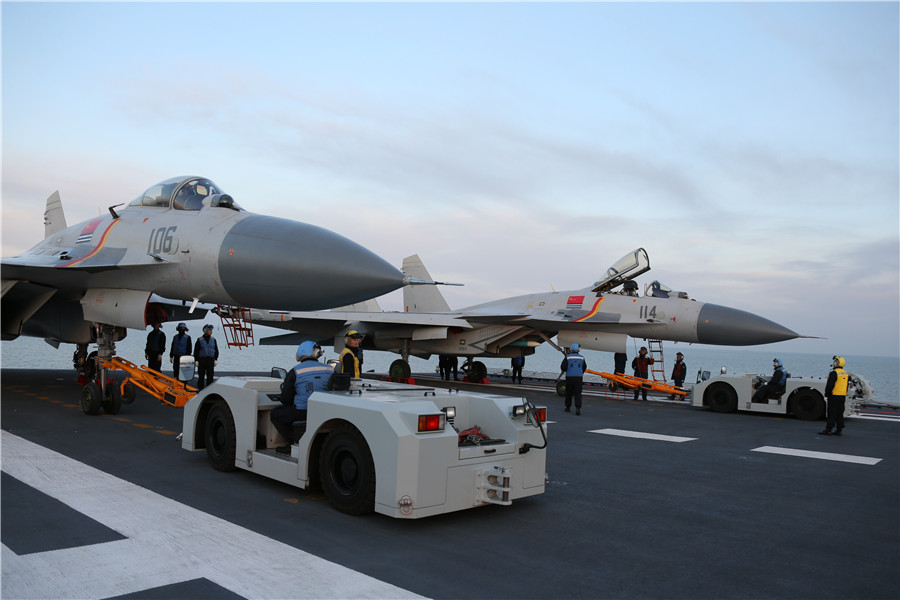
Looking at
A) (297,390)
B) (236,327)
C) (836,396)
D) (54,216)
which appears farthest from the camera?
(54,216)

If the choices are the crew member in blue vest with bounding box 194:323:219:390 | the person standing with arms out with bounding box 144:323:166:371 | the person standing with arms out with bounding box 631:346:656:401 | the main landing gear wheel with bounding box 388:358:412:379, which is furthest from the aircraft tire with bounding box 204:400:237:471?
the person standing with arms out with bounding box 631:346:656:401

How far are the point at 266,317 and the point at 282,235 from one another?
13.0 metres

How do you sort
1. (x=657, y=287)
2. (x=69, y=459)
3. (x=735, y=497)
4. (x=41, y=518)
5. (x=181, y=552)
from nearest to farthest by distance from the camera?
(x=181, y=552), (x=41, y=518), (x=735, y=497), (x=69, y=459), (x=657, y=287)

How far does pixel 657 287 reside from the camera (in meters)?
16.8

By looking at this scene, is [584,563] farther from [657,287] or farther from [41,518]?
[657,287]

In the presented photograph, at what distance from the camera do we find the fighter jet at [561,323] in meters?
15.6

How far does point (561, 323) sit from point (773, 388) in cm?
567

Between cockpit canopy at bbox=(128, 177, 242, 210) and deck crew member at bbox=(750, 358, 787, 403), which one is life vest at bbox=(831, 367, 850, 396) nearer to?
deck crew member at bbox=(750, 358, 787, 403)

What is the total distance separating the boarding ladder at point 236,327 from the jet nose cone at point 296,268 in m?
1.03

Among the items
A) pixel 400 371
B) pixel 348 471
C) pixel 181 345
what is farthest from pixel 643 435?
pixel 181 345

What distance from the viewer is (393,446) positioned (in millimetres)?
4391

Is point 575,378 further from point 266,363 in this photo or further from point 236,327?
point 266,363

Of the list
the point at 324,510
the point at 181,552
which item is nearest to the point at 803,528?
the point at 324,510

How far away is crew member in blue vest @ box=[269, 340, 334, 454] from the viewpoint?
224 inches
